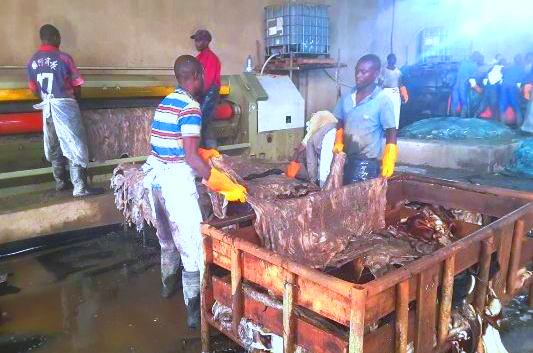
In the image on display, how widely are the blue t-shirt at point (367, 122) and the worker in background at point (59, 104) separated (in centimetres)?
280

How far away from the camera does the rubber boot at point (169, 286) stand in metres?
3.41

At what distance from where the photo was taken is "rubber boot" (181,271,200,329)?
2.97 metres

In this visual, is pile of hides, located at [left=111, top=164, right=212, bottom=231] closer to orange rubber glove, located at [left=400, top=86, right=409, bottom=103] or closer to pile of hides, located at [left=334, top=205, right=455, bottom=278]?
pile of hides, located at [left=334, top=205, right=455, bottom=278]

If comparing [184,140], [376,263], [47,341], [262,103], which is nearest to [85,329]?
[47,341]

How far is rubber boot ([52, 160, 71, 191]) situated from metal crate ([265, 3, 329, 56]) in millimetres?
4795

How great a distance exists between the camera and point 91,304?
3379 mm

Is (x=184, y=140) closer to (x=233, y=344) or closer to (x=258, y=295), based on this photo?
(x=258, y=295)

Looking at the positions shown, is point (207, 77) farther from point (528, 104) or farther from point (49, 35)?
point (528, 104)

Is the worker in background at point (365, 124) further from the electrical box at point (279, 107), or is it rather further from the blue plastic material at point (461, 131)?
the blue plastic material at point (461, 131)

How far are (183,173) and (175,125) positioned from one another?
32 cm

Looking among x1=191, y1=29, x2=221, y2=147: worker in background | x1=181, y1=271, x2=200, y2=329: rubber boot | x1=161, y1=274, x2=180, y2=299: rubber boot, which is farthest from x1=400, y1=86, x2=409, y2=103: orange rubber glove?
x1=181, y1=271, x2=200, y2=329: rubber boot

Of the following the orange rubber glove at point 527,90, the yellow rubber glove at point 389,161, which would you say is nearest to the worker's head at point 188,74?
the yellow rubber glove at point 389,161

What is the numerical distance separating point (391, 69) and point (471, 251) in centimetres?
759

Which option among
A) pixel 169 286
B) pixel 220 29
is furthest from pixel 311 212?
pixel 220 29
